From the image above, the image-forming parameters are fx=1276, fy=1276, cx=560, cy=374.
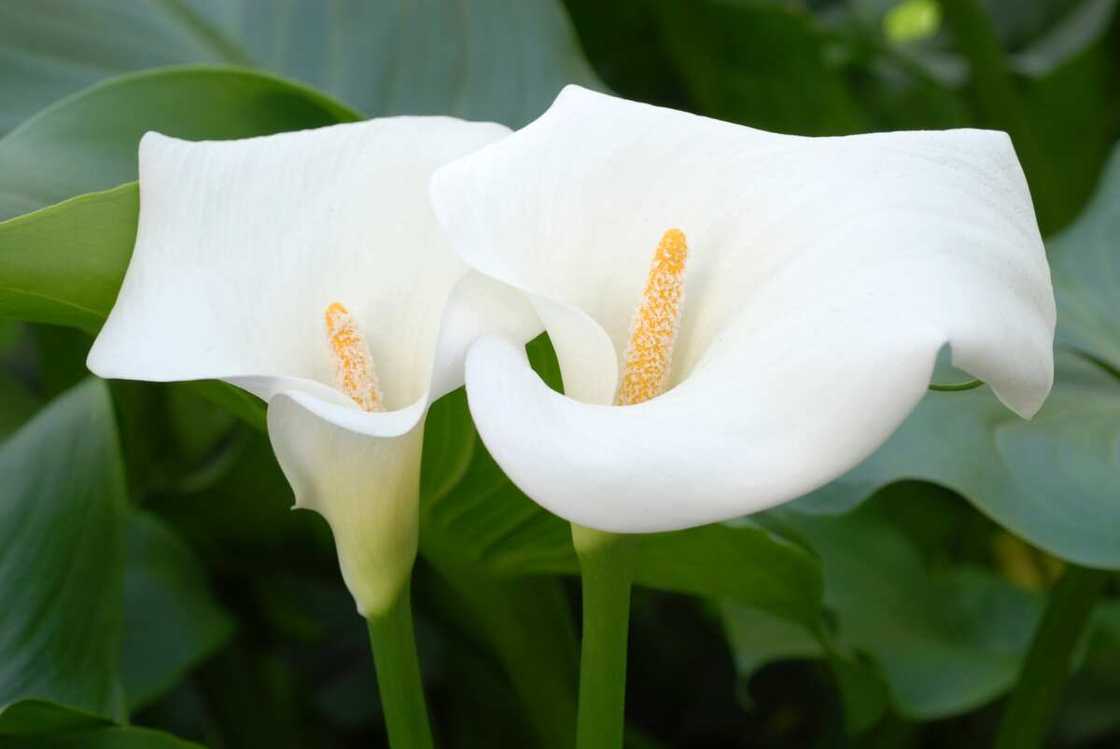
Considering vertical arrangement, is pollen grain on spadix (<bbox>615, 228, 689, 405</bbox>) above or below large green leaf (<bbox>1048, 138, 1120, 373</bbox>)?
above

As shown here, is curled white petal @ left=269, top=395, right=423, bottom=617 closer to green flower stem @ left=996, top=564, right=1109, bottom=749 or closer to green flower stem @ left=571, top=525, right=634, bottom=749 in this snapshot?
green flower stem @ left=571, top=525, right=634, bottom=749

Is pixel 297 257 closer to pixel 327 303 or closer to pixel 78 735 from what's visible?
pixel 327 303

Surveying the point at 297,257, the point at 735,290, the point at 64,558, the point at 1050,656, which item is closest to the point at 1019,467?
the point at 1050,656

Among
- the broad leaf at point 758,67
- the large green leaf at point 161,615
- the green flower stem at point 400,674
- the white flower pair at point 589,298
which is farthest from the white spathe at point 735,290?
the broad leaf at point 758,67

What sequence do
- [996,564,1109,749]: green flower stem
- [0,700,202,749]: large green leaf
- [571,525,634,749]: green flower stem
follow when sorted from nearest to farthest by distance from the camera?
[571,525,634,749]: green flower stem
[0,700,202,749]: large green leaf
[996,564,1109,749]: green flower stem

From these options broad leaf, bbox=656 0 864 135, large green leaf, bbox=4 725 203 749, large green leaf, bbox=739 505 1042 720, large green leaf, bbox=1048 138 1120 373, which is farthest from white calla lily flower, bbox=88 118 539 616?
broad leaf, bbox=656 0 864 135

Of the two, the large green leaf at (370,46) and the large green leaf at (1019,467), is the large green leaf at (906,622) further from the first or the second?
the large green leaf at (370,46)
